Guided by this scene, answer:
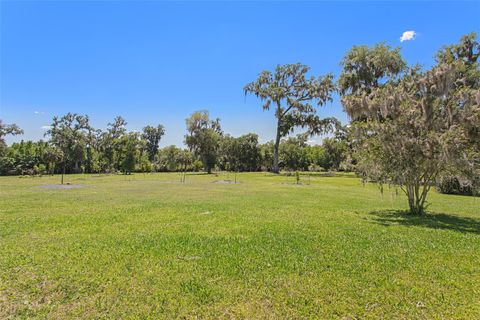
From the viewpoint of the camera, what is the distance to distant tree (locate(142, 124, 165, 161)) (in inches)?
2921

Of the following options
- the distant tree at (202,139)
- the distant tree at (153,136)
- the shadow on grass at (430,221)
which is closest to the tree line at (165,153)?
the distant tree at (202,139)

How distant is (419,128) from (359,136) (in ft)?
6.70

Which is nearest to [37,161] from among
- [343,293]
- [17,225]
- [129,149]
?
[129,149]

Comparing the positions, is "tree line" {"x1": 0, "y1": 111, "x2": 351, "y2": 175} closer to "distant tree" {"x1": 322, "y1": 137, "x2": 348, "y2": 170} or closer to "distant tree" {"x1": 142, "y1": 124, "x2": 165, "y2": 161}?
"distant tree" {"x1": 322, "y1": 137, "x2": 348, "y2": 170}

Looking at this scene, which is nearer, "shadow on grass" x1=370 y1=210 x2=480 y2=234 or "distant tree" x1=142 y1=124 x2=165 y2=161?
"shadow on grass" x1=370 y1=210 x2=480 y2=234

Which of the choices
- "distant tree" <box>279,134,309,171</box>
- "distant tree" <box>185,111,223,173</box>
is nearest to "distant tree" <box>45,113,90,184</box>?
"distant tree" <box>185,111,223,173</box>

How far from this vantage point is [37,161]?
44438mm

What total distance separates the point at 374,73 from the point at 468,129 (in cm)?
2758

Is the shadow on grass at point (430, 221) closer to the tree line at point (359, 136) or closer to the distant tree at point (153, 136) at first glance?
the tree line at point (359, 136)

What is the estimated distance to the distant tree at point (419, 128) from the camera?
857 centimetres

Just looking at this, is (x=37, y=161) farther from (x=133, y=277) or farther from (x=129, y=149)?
(x=133, y=277)

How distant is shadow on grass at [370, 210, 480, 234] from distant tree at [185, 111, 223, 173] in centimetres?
3672

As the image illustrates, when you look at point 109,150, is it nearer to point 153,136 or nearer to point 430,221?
point 153,136

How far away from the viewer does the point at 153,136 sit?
246 feet
